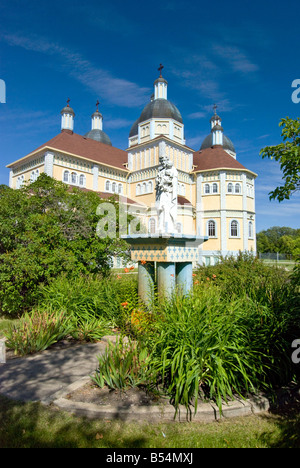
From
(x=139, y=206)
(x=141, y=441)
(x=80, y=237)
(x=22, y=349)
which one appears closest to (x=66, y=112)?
(x=139, y=206)

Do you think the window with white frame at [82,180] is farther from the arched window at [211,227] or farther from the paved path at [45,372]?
the paved path at [45,372]

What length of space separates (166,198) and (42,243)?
4.58 metres

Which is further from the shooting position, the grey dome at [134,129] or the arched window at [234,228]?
the grey dome at [134,129]

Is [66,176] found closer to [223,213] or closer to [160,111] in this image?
[160,111]

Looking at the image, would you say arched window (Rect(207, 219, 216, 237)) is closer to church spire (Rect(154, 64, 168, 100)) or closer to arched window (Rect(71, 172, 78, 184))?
arched window (Rect(71, 172, 78, 184))

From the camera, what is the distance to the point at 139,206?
3606cm

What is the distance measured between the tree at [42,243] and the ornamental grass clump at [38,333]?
2589mm

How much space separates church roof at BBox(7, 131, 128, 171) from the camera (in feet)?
115

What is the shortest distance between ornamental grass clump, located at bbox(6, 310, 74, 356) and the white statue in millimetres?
2995

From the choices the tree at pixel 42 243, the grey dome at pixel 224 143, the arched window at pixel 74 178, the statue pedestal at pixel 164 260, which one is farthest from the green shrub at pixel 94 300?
the grey dome at pixel 224 143

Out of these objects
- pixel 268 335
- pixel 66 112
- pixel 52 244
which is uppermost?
pixel 66 112

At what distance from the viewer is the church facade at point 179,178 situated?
120ft
